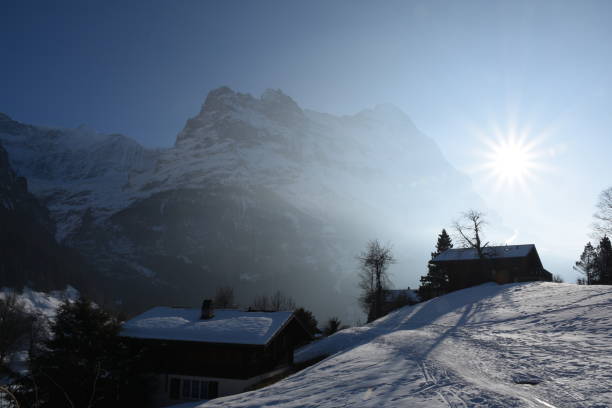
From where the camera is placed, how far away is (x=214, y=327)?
25.4 meters

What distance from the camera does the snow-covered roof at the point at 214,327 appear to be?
79.4 feet

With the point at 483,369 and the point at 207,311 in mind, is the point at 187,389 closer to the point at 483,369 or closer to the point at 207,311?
the point at 207,311

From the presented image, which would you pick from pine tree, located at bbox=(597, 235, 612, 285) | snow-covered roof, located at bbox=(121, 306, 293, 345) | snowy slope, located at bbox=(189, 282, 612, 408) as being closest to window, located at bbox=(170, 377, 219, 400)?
snow-covered roof, located at bbox=(121, 306, 293, 345)

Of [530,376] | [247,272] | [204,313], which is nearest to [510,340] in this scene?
[530,376]

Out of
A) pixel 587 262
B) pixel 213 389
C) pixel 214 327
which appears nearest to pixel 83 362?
pixel 214 327

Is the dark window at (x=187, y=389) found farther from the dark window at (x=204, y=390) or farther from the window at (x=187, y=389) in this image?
the dark window at (x=204, y=390)

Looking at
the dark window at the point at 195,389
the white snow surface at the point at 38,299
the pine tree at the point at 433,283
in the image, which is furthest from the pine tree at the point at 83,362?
the white snow surface at the point at 38,299

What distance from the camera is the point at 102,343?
68.2ft

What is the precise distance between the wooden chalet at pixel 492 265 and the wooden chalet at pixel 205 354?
96.2ft

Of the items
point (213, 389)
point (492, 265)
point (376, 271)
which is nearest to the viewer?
point (213, 389)

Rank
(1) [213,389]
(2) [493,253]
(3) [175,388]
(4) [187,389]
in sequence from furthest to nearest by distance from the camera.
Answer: (2) [493,253]
(3) [175,388]
(4) [187,389]
(1) [213,389]

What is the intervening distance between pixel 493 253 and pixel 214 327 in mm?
36411

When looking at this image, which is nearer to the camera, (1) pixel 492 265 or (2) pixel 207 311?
(2) pixel 207 311

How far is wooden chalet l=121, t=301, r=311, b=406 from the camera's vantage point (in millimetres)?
23953
